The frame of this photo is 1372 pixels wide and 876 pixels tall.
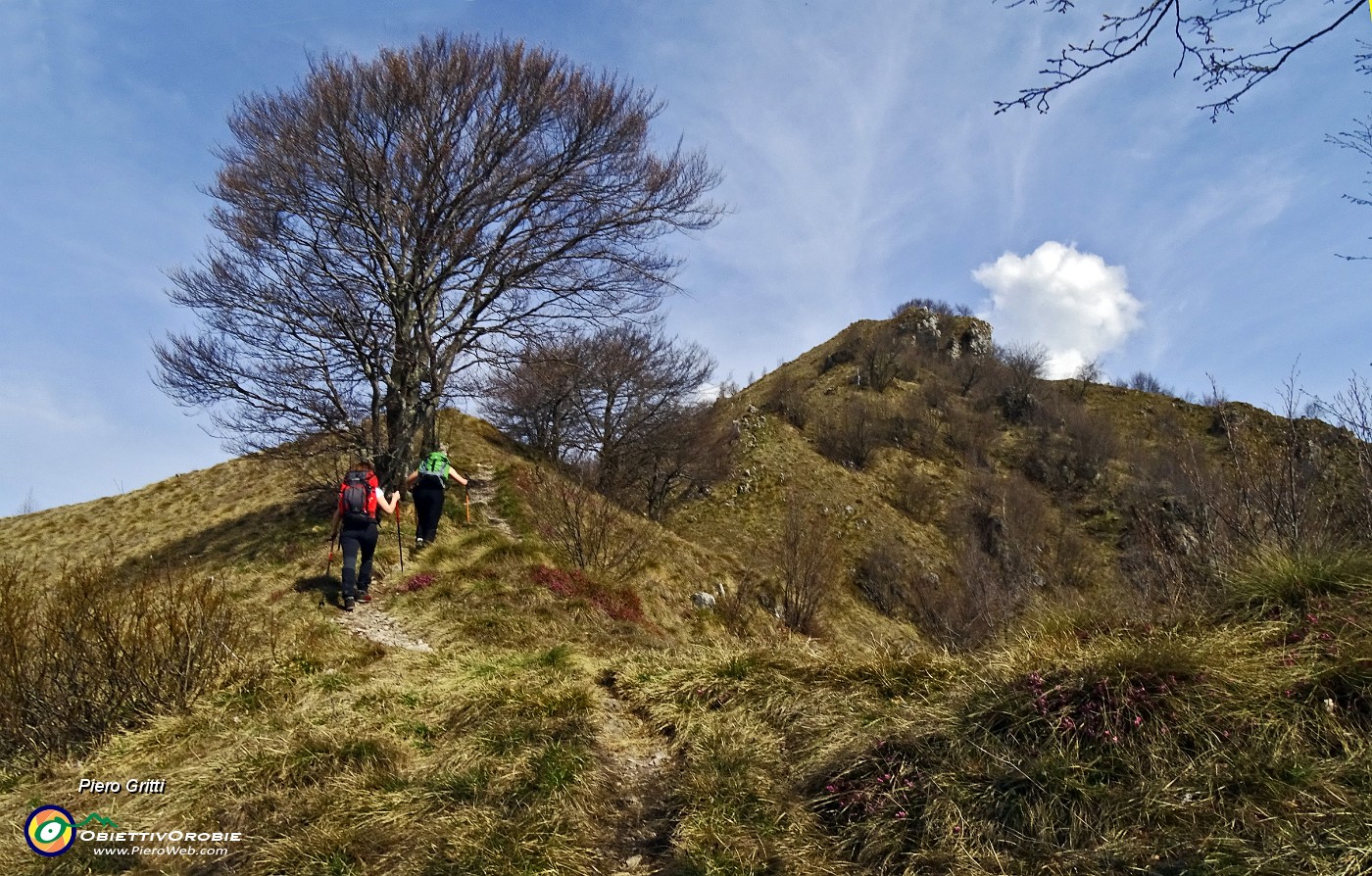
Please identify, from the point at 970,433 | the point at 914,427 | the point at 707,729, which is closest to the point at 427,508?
the point at 707,729

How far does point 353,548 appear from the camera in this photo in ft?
26.4

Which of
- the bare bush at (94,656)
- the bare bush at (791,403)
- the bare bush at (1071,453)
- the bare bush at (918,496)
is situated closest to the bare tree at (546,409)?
the bare bush at (94,656)

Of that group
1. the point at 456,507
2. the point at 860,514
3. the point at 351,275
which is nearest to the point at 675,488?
the point at 860,514

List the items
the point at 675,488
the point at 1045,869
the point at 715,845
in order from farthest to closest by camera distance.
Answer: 1. the point at 675,488
2. the point at 715,845
3. the point at 1045,869

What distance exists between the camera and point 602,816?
130 inches

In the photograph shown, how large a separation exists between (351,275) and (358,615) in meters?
5.99

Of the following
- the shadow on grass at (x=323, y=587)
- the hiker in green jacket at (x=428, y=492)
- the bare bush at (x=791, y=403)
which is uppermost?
the bare bush at (x=791, y=403)

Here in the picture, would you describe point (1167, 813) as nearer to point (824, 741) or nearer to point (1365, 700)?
point (1365, 700)

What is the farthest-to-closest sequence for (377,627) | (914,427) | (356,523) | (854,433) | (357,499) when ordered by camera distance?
1. (914,427)
2. (854,433)
3. (356,523)
4. (357,499)
5. (377,627)

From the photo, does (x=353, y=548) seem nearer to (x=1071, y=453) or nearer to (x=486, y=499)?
(x=486, y=499)

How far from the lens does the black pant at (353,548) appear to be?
26.3 feet

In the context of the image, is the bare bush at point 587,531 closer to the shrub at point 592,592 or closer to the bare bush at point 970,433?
the shrub at point 592,592

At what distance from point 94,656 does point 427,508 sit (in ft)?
18.5

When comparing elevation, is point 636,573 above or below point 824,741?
above
